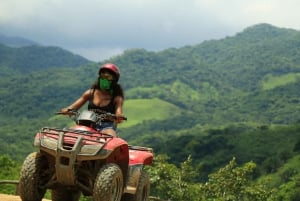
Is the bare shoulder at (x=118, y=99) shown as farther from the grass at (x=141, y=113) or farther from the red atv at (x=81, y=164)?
the grass at (x=141, y=113)

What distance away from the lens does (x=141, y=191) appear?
7648 millimetres

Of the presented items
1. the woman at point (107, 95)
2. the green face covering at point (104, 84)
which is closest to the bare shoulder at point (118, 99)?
the woman at point (107, 95)

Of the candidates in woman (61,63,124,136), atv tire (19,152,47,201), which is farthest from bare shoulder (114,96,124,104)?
atv tire (19,152,47,201)

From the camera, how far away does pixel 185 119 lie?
19450 centimetres

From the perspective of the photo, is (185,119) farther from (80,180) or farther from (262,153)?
(80,180)

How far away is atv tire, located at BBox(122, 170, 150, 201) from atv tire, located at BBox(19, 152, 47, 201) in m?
1.31

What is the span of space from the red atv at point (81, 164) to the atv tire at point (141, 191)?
0.19 meters

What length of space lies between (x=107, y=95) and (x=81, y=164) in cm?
167

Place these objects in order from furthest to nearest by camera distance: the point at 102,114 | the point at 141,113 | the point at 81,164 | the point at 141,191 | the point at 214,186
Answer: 1. the point at 141,113
2. the point at 214,186
3. the point at 141,191
4. the point at 102,114
5. the point at 81,164

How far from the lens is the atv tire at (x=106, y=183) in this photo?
20.5 feet

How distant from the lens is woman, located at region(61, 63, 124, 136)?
766 centimetres

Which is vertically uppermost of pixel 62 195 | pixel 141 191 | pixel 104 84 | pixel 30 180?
pixel 104 84

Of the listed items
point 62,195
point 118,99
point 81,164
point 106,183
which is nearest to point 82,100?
point 118,99

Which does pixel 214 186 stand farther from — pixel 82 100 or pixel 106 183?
pixel 106 183
